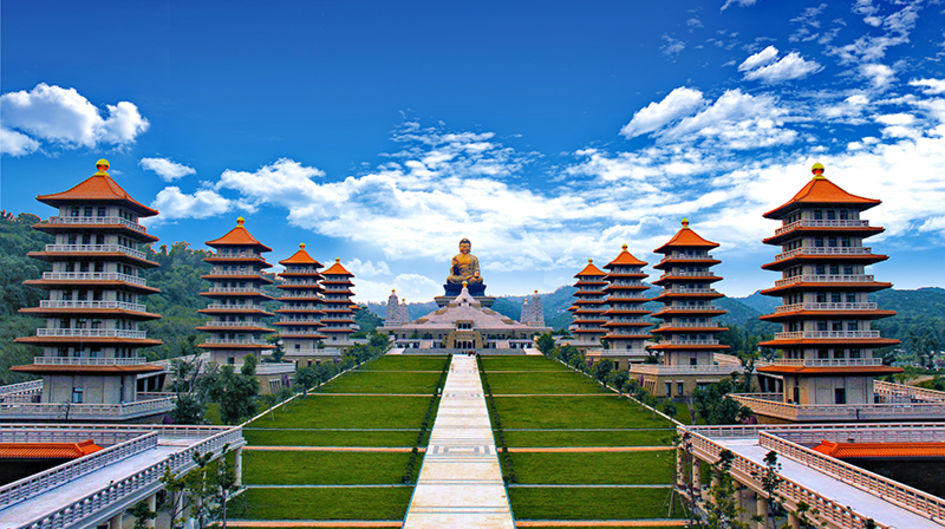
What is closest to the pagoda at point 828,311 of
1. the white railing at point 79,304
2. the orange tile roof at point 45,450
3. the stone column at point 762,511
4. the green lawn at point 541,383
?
the green lawn at point 541,383

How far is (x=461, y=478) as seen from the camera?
1438 inches

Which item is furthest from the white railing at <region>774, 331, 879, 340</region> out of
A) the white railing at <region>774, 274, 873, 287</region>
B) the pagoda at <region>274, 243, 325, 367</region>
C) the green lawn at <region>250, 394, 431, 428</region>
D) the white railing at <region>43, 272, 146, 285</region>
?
the pagoda at <region>274, 243, 325, 367</region>

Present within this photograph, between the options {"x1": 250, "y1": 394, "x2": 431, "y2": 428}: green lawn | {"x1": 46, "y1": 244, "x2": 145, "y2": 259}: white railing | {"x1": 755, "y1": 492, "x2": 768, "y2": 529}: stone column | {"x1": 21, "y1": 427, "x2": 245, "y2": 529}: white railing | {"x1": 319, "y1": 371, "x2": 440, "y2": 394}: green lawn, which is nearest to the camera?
{"x1": 21, "y1": 427, "x2": 245, "y2": 529}: white railing

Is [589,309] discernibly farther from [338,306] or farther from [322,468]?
[322,468]

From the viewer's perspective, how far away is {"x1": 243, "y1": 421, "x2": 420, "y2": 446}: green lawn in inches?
1772

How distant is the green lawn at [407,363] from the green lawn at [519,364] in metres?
6.01

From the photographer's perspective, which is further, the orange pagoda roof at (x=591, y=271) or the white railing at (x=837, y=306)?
the orange pagoda roof at (x=591, y=271)

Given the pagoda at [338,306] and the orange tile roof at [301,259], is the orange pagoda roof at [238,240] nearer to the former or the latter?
the orange tile roof at [301,259]

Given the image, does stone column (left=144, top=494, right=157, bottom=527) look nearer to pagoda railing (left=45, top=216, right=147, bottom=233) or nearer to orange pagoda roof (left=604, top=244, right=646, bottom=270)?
pagoda railing (left=45, top=216, right=147, bottom=233)

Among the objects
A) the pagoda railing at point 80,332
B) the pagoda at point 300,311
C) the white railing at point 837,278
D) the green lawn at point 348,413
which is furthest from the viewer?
the pagoda at point 300,311

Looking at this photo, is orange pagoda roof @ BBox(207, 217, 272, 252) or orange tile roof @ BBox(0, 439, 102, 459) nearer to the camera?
orange tile roof @ BBox(0, 439, 102, 459)

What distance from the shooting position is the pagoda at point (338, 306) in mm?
100750

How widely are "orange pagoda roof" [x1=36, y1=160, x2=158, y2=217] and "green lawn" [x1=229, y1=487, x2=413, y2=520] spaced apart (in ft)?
85.5

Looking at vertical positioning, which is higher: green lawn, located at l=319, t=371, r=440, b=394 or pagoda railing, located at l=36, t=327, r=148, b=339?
pagoda railing, located at l=36, t=327, r=148, b=339
